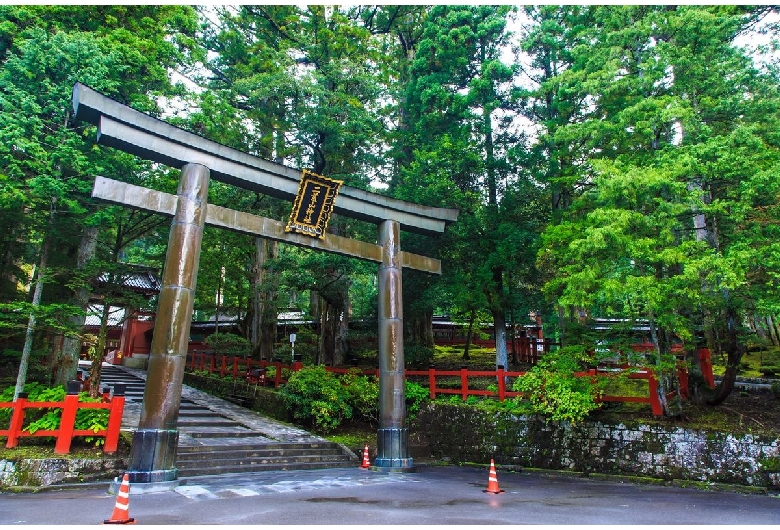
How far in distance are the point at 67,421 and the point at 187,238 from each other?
159 inches

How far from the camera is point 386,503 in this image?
22.4ft

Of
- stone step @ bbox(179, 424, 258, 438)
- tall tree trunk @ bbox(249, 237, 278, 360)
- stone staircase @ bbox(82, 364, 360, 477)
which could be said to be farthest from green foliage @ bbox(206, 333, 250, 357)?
stone step @ bbox(179, 424, 258, 438)

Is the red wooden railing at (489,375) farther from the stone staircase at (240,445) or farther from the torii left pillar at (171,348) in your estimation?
the torii left pillar at (171,348)

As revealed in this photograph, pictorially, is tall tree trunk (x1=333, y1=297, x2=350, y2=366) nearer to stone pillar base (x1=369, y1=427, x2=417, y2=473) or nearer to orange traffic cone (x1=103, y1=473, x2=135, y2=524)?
stone pillar base (x1=369, y1=427, x2=417, y2=473)

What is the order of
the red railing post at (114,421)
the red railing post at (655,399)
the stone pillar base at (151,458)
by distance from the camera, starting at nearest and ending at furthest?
the stone pillar base at (151,458), the red railing post at (114,421), the red railing post at (655,399)

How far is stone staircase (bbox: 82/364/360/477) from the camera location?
9.62m

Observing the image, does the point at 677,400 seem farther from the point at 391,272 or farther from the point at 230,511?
the point at 230,511

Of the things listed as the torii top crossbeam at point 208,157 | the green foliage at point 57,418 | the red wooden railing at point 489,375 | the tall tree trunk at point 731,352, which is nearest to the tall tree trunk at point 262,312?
the red wooden railing at point 489,375

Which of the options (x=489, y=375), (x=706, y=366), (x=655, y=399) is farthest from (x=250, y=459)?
(x=706, y=366)

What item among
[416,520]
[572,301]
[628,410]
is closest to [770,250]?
[572,301]

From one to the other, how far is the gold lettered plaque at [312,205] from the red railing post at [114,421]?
4.42 metres

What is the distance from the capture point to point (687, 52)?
11055mm

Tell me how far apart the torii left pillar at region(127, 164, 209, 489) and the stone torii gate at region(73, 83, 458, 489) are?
0.02 meters

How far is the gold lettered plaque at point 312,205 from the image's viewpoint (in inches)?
396
